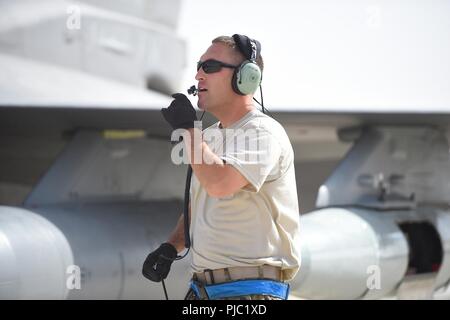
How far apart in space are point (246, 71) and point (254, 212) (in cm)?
44

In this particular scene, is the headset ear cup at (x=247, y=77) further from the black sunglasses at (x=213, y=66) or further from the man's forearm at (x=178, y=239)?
the man's forearm at (x=178, y=239)

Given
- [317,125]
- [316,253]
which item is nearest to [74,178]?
[316,253]

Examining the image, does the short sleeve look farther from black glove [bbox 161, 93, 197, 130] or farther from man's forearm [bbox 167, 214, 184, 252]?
man's forearm [bbox 167, 214, 184, 252]

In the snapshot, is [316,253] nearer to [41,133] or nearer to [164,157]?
[164,157]

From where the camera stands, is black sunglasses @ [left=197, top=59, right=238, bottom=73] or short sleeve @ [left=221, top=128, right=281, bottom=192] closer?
short sleeve @ [left=221, top=128, right=281, bottom=192]

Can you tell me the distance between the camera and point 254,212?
84.7 inches

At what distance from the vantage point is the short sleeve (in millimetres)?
2061

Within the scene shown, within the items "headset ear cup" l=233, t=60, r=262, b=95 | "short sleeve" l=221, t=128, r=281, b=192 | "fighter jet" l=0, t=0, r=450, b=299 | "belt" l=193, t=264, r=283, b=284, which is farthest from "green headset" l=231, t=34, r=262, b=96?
"fighter jet" l=0, t=0, r=450, b=299

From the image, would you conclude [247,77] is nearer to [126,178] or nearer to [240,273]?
[240,273]

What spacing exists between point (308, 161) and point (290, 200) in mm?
5468

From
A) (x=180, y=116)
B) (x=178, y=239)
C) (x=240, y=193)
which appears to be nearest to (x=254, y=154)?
(x=240, y=193)

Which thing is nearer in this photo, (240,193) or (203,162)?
(203,162)

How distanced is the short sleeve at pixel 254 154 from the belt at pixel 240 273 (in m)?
0.25

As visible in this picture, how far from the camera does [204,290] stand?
2.18 metres
